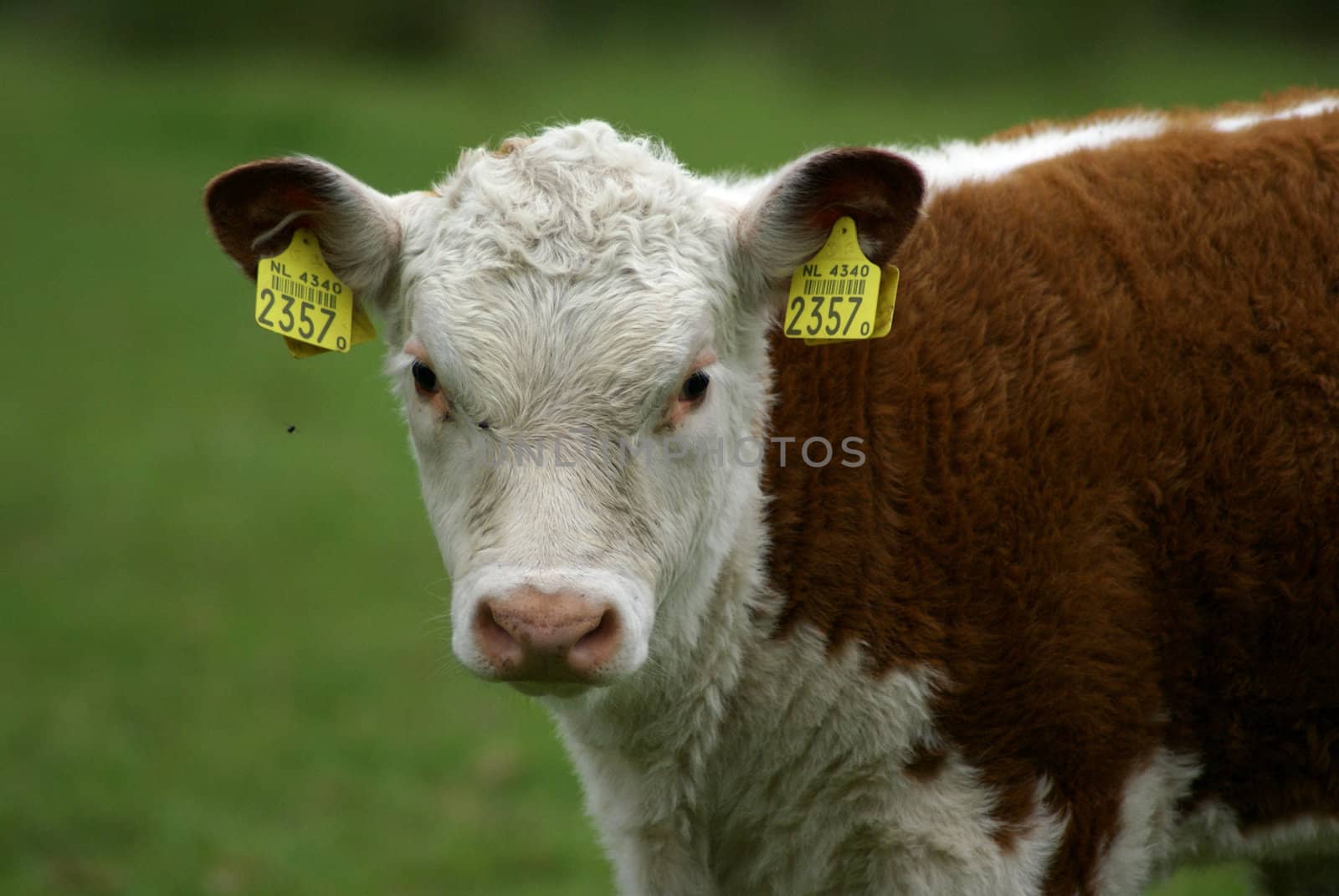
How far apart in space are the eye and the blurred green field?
0.83 meters

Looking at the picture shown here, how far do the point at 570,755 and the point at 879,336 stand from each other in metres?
1.35

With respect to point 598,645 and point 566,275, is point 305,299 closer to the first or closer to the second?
point 566,275

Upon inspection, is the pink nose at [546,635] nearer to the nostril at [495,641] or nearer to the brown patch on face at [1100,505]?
the nostril at [495,641]

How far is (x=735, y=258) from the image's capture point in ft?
11.2

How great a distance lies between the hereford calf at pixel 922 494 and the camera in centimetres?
328

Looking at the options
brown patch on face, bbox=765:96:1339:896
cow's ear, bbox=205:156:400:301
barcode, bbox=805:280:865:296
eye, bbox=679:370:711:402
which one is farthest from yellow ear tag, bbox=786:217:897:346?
cow's ear, bbox=205:156:400:301

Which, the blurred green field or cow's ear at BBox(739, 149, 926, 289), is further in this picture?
the blurred green field

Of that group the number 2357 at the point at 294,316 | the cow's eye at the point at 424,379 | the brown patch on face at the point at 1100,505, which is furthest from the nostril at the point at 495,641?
the number 2357 at the point at 294,316

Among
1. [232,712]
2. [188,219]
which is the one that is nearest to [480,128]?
[188,219]

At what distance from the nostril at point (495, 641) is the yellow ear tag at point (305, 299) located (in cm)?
90

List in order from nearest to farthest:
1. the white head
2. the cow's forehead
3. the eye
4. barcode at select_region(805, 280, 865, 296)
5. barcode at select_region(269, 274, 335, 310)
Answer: the white head < the cow's forehead < the eye < barcode at select_region(805, 280, 865, 296) < barcode at select_region(269, 274, 335, 310)

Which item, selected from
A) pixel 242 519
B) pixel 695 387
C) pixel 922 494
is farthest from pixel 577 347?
pixel 242 519

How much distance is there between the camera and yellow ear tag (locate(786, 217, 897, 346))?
10.9 ft

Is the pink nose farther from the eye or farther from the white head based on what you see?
the eye
